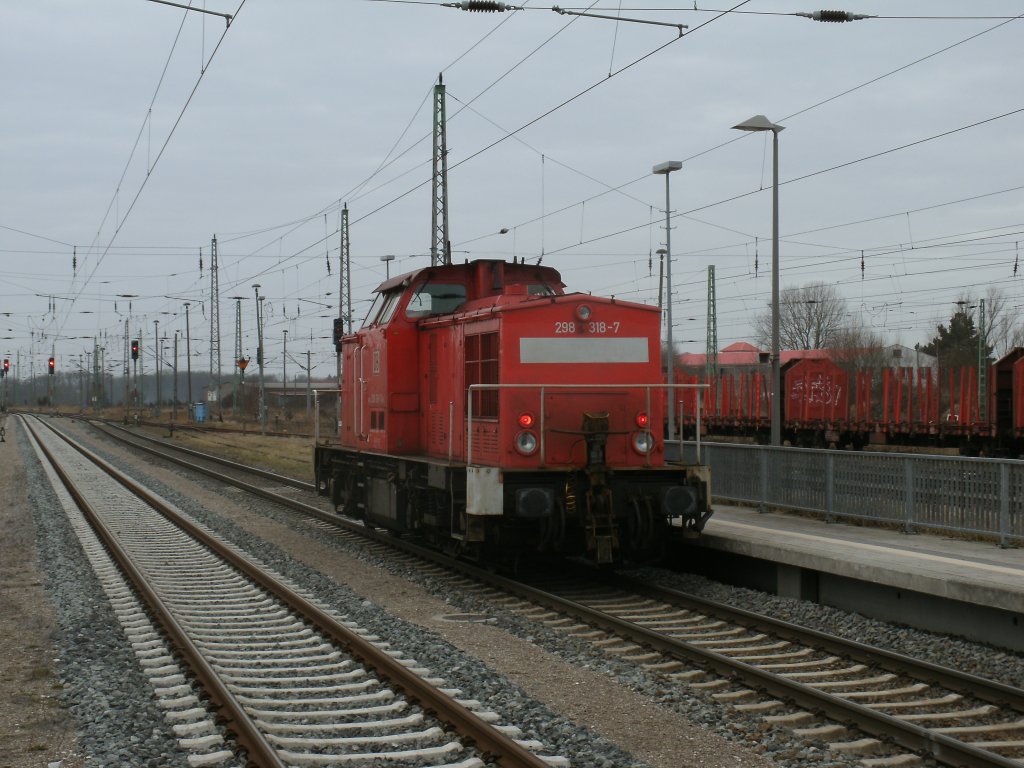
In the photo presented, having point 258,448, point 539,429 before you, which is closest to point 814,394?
point 258,448

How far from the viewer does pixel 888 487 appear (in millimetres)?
12594

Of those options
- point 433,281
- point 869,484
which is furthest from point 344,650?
point 869,484

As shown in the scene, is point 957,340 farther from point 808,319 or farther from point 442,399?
point 442,399

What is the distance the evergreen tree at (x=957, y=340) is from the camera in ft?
175

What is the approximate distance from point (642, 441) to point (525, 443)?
1.37m

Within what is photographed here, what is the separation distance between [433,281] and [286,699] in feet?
22.8

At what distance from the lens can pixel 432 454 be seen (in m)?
13.2

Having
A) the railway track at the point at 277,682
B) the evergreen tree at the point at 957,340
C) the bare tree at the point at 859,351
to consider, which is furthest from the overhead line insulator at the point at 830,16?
the evergreen tree at the point at 957,340

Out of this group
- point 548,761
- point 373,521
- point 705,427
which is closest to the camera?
point 548,761

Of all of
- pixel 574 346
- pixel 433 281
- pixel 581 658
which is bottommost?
pixel 581 658

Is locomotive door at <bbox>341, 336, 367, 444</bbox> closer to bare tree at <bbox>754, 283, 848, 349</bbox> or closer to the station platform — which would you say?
the station platform

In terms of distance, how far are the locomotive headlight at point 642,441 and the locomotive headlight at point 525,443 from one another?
1204mm

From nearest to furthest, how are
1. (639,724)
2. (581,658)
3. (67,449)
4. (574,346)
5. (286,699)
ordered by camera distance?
(639,724) < (286,699) < (581,658) < (574,346) < (67,449)

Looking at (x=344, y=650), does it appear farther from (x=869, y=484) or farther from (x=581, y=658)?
(x=869, y=484)
